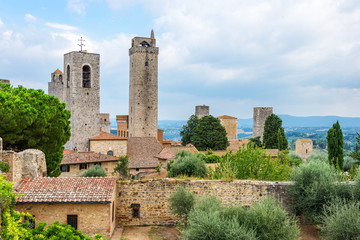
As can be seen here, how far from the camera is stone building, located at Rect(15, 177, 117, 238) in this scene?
13172mm

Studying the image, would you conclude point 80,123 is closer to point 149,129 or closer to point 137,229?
point 149,129

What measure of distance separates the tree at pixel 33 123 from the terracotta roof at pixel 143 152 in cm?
1509

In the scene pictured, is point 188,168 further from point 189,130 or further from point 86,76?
point 189,130

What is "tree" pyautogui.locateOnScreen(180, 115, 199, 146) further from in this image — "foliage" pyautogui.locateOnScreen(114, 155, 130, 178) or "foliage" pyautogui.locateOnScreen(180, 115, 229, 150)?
"foliage" pyautogui.locateOnScreen(114, 155, 130, 178)

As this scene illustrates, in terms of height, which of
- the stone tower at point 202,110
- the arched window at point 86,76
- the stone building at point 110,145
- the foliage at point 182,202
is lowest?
the foliage at point 182,202

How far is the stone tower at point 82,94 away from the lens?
4022 cm

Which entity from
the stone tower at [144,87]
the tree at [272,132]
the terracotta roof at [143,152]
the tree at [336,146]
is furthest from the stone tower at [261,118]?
the tree at [336,146]

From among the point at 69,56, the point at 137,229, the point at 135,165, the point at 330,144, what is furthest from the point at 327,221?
the point at 69,56

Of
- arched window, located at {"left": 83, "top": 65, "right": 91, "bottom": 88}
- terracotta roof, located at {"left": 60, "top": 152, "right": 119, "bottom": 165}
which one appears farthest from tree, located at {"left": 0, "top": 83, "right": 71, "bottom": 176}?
arched window, located at {"left": 83, "top": 65, "right": 91, "bottom": 88}

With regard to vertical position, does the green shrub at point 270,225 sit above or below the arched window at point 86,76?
below

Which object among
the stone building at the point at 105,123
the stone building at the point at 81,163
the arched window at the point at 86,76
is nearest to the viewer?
the stone building at the point at 81,163

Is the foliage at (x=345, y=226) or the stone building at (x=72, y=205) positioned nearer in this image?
the foliage at (x=345, y=226)

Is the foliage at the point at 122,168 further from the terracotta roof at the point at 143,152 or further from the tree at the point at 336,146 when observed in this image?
the tree at the point at 336,146

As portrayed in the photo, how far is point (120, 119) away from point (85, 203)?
47595mm
